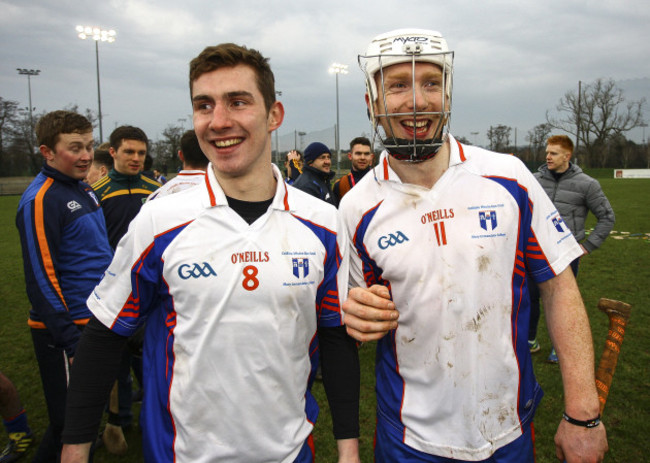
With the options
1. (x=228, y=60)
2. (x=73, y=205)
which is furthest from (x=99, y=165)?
(x=228, y=60)

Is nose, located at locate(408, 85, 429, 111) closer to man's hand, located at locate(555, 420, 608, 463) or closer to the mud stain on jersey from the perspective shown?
the mud stain on jersey

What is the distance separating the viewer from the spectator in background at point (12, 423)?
3660mm

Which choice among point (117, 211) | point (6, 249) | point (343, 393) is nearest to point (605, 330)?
point (343, 393)

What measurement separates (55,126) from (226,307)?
2724 mm

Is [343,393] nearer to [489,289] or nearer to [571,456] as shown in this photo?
[489,289]

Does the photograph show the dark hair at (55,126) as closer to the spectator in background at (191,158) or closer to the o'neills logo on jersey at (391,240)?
the spectator in background at (191,158)

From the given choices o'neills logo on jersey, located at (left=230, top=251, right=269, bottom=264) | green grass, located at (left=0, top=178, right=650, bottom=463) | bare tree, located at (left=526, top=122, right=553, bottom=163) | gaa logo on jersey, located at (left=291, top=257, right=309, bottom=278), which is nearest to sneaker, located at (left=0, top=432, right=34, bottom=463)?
green grass, located at (left=0, top=178, right=650, bottom=463)

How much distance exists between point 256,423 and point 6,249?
48.6ft

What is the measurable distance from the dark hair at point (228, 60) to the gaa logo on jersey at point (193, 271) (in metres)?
0.81

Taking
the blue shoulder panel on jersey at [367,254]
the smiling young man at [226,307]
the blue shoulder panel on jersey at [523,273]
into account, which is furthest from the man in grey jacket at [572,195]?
Answer: the smiling young man at [226,307]

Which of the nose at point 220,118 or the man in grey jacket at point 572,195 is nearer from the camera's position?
the nose at point 220,118

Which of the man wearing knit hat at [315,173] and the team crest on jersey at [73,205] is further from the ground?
the man wearing knit hat at [315,173]

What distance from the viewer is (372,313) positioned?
171 cm

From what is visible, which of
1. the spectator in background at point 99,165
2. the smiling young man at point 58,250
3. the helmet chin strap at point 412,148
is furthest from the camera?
the spectator in background at point 99,165
